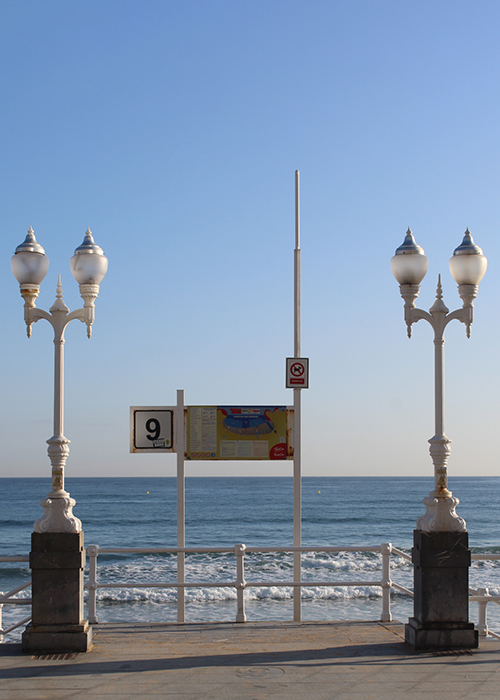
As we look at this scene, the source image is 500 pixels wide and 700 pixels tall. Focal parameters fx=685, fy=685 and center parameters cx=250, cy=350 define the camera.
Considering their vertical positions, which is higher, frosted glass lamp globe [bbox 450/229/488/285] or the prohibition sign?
frosted glass lamp globe [bbox 450/229/488/285]

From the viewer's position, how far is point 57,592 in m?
6.57

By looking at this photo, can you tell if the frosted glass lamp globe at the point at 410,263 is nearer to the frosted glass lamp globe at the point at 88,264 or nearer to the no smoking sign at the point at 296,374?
the no smoking sign at the point at 296,374

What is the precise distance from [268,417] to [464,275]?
294 centimetres

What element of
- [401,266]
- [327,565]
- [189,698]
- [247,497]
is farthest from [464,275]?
[247,497]

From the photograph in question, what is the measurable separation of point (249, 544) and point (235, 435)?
93.3 feet

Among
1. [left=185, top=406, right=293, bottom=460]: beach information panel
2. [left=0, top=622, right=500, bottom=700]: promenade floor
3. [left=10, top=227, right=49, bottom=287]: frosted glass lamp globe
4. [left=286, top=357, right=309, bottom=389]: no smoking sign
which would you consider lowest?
[left=0, top=622, right=500, bottom=700]: promenade floor

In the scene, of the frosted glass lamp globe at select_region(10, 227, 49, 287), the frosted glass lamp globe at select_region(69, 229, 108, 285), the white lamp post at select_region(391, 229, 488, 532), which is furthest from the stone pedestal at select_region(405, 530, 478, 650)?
the frosted glass lamp globe at select_region(10, 227, 49, 287)

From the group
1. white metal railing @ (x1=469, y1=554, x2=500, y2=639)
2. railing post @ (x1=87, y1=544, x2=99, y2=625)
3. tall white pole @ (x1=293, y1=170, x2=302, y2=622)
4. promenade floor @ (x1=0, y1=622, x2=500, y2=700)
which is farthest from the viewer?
tall white pole @ (x1=293, y1=170, x2=302, y2=622)

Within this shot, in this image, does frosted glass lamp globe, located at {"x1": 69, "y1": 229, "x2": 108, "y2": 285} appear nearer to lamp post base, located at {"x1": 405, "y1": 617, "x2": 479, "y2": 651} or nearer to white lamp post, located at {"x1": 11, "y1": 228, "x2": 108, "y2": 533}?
white lamp post, located at {"x1": 11, "y1": 228, "x2": 108, "y2": 533}

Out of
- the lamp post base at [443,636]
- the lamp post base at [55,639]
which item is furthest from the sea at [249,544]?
the lamp post base at [55,639]

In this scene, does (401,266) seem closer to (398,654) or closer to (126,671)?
(398,654)

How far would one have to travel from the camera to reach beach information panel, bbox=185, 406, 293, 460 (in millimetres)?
8414

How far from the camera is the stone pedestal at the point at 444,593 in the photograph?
661 centimetres

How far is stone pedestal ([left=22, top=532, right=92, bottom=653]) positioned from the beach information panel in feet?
7.12
